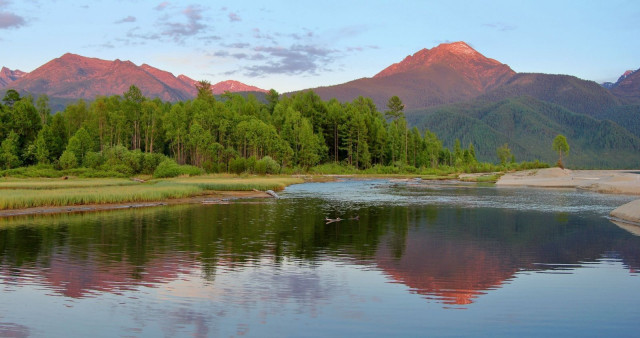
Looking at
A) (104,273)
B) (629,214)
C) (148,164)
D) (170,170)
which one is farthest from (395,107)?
(104,273)

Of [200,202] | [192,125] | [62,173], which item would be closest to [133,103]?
[192,125]

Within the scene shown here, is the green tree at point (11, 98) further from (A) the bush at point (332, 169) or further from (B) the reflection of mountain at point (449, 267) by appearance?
(B) the reflection of mountain at point (449, 267)

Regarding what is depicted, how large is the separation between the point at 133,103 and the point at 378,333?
120m

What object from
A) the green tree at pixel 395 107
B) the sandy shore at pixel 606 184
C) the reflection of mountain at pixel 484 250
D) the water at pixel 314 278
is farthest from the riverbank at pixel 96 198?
the green tree at pixel 395 107

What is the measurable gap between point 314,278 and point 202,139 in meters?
97.1

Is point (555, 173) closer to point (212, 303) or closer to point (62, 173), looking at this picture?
point (62, 173)

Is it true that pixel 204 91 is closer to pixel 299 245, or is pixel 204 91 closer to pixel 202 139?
pixel 202 139

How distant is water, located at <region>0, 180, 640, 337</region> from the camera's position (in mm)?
13055

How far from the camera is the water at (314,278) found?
1305 cm

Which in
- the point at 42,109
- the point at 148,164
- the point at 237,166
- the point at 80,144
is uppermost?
the point at 42,109

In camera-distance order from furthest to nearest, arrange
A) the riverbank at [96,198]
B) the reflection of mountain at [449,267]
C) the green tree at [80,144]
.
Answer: the green tree at [80,144]
the riverbank at [96,198]
the reflection of mountain at [449,267]

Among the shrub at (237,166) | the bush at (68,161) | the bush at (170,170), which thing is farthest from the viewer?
the shrub at (237,166)

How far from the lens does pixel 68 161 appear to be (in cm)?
9388

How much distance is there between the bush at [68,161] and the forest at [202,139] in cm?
19
